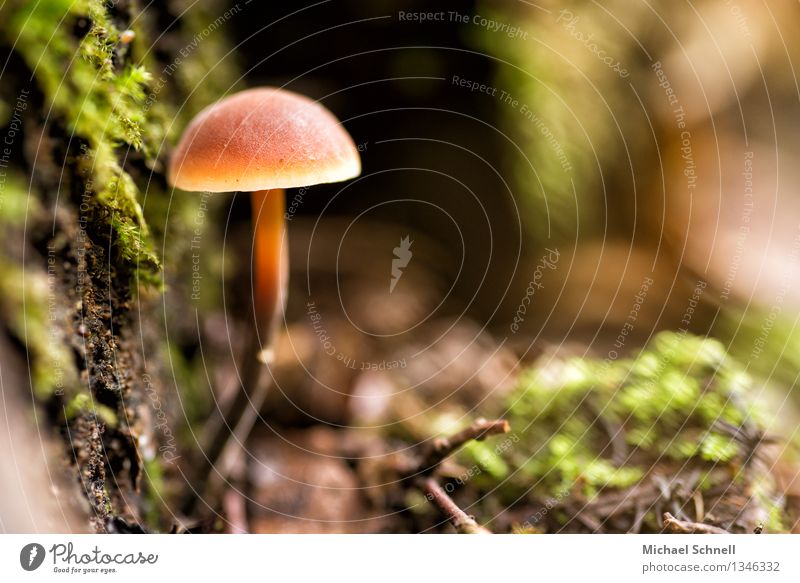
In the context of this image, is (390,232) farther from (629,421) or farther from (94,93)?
(94,93)

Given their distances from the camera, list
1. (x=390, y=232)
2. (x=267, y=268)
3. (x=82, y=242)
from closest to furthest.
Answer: (x=82, y=242)
(x=267, y=268)
(x=390, y=232)

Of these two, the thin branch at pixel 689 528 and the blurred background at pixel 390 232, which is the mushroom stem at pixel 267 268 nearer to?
the blurred background at pixel 390 232

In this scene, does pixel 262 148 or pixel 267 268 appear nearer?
pixel 262 148

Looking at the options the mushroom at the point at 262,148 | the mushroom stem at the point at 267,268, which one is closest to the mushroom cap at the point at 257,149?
the mushroom at the point at 262,148

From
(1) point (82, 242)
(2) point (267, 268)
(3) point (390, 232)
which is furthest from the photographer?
(3) point (390, 232)

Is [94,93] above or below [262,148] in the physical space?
above

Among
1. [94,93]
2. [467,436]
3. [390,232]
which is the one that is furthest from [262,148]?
[390,232]

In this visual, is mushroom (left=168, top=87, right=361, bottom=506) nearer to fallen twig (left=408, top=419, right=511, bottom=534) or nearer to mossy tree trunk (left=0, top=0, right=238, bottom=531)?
mossy tree trunk (left=0, top=0, right=238, bottom=531)
